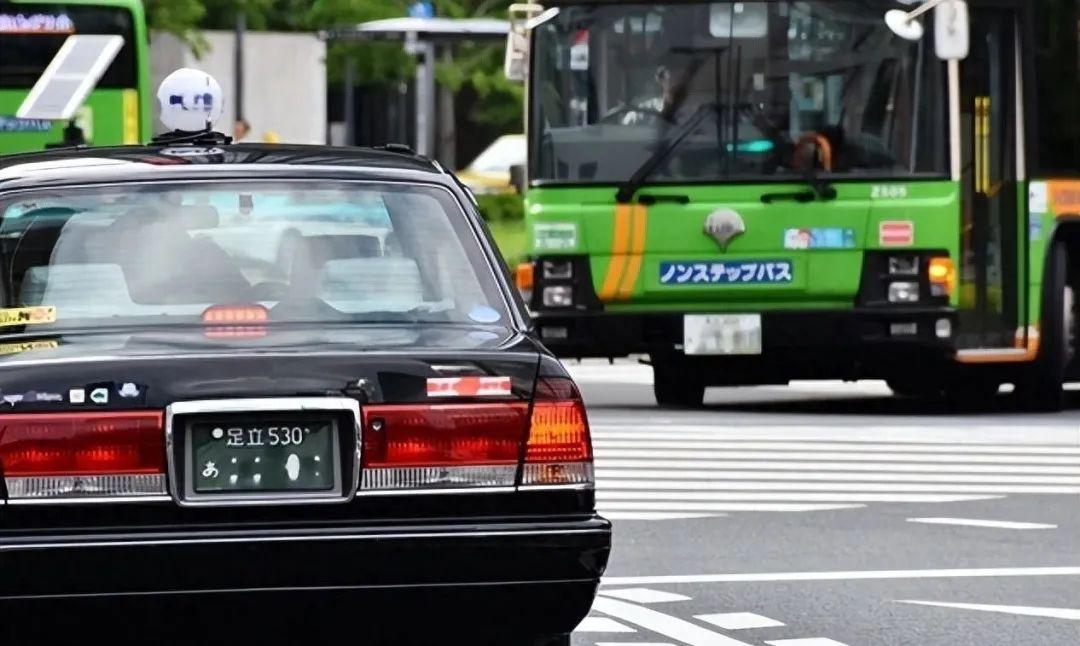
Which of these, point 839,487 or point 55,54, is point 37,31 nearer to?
point 55,54

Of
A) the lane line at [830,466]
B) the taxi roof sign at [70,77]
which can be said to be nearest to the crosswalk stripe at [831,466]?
the lane line at [830,466]

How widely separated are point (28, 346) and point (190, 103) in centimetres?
374

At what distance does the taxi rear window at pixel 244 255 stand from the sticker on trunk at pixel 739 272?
10783mm

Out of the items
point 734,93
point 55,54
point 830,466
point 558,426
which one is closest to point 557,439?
point 558,426

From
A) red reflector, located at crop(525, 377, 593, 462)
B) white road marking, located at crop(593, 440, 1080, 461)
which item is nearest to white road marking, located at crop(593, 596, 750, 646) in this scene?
red reflector, located at crop(525, 377, 593, 462)

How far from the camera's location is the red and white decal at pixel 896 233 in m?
18.0

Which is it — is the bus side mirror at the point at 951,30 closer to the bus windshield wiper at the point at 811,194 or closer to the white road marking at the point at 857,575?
the bus windshield wiper at the point at 811,194

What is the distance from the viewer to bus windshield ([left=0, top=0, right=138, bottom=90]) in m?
24.3

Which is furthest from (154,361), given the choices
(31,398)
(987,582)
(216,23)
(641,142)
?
(216,23)

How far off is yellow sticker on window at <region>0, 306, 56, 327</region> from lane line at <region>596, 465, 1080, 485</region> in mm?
7581

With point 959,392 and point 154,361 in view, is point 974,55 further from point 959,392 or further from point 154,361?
point 154,361

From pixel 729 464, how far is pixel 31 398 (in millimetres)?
8928

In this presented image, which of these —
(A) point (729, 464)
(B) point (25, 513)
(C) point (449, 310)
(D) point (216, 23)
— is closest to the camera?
(B) point (25, 513)

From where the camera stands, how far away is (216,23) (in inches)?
1686
